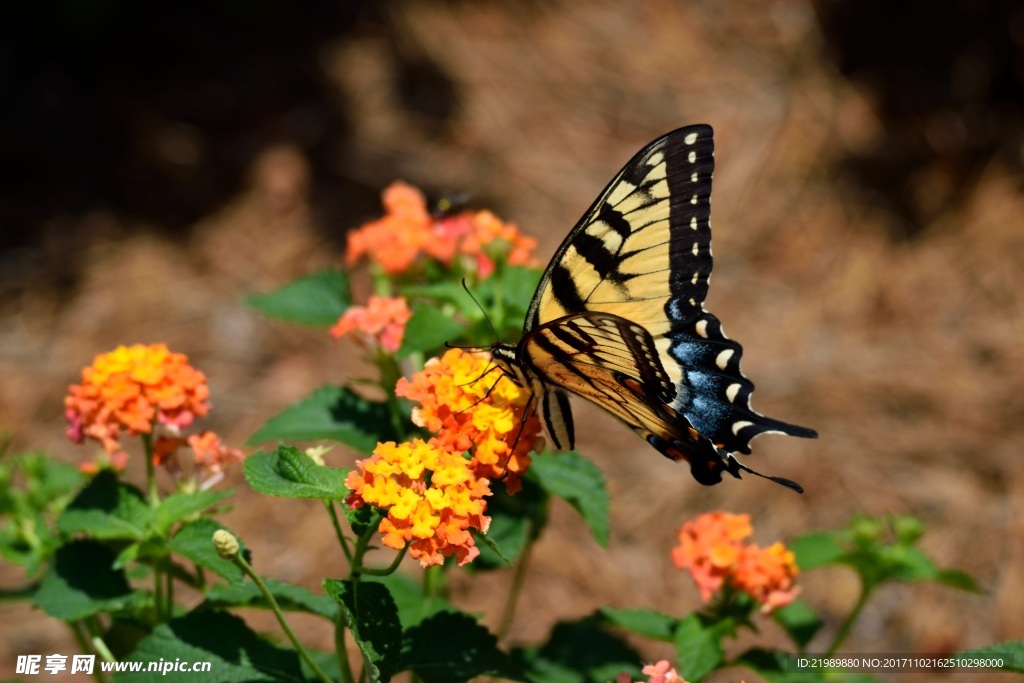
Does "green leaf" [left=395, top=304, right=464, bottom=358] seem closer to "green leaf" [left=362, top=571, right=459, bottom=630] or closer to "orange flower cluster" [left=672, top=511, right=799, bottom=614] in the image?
"green leaf" [left=362, top=571, right=459, bottom=630]

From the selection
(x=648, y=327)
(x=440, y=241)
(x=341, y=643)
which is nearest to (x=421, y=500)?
(x=341, y=643)

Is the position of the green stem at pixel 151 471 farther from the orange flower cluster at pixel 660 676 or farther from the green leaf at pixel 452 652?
the orange flower cluster at pixel 660 676

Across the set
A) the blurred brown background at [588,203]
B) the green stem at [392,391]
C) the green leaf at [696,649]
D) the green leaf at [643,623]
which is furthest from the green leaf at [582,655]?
the blurred brown background at [588,203]

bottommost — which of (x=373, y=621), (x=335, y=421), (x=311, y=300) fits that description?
(x=373, y=621)

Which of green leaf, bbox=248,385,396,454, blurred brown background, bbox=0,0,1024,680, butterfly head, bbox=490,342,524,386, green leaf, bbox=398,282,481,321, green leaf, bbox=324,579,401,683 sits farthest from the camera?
blurred brown background, bbox=0,0,1024,680

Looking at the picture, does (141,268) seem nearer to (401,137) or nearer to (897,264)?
(401,137)

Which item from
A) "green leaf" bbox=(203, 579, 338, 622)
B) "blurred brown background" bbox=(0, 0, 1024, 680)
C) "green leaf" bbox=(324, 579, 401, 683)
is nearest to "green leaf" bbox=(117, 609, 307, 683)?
"green leaf" bbox=(203, 579, 338, 622)

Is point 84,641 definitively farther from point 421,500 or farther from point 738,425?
point 738,425
